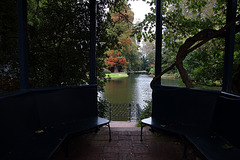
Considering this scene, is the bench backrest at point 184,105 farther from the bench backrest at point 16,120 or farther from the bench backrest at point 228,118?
the bench backrest at point 16,120

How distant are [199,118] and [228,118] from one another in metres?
0.47

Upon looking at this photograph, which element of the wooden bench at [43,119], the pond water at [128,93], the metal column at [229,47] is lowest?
the pond water at [128,93]

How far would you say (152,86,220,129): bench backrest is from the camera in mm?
2266

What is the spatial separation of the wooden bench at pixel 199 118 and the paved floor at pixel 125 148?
36 cm

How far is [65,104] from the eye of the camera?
2670 millimetres

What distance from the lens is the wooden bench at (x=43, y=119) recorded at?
1.71m

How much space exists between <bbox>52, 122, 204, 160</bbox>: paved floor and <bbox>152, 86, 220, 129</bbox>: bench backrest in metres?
0.43

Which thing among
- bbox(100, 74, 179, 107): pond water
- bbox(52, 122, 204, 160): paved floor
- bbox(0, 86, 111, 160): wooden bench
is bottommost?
bbox(100, 74, 179, 107): pond water

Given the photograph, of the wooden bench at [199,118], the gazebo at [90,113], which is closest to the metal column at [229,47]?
the gazebo at [90,113]

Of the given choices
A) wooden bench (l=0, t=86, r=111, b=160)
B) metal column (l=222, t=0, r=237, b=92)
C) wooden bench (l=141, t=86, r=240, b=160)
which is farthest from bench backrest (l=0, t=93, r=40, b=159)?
metal column (l=222, t=0, r=237, b=92)

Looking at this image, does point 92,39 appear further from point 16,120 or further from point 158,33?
point 16,120

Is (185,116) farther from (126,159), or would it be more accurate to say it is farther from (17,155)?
(17,155)

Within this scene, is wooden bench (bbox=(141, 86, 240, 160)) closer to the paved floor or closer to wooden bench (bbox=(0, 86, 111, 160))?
the paved floor

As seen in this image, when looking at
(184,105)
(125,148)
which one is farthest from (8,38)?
(184,105)
